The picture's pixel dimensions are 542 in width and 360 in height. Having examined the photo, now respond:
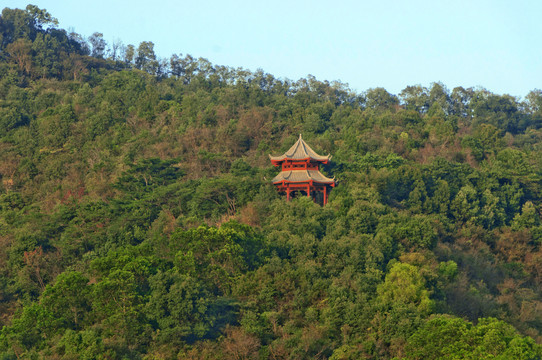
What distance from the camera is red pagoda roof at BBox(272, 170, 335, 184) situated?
95.2ft

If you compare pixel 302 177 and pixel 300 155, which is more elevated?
pixel 300 155

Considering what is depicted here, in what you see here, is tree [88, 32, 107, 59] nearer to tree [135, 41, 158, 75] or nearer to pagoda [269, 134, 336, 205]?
tree [135, 41, 158, 75]

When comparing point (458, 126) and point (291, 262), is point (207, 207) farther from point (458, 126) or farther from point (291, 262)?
point (458, 126)

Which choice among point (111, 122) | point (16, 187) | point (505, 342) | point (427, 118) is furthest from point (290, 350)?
point (427, 118)

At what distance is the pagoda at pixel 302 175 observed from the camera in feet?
95.5

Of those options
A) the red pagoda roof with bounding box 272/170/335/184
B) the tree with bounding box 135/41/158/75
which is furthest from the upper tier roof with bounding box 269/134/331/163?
the tree with bounding box 135/41/158/75

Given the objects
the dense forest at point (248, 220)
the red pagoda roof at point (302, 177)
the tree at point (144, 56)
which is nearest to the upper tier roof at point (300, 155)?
the red pagoda roof at point (302, 177)

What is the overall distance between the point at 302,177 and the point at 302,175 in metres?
0.16

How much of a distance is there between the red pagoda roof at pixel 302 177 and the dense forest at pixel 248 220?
0.59 metres

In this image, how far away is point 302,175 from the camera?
29.3 meters

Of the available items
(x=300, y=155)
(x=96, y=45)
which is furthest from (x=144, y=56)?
(x=300, y=155)

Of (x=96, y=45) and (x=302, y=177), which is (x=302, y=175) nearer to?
(x=302, y=177)

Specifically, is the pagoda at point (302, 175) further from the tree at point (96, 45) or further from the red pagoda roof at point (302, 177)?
the tree at point (96, 45)

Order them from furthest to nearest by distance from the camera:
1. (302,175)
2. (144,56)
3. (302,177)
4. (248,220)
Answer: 1. (144,56)
2. (302,175)
3. (302,177)
4. (248,220)
